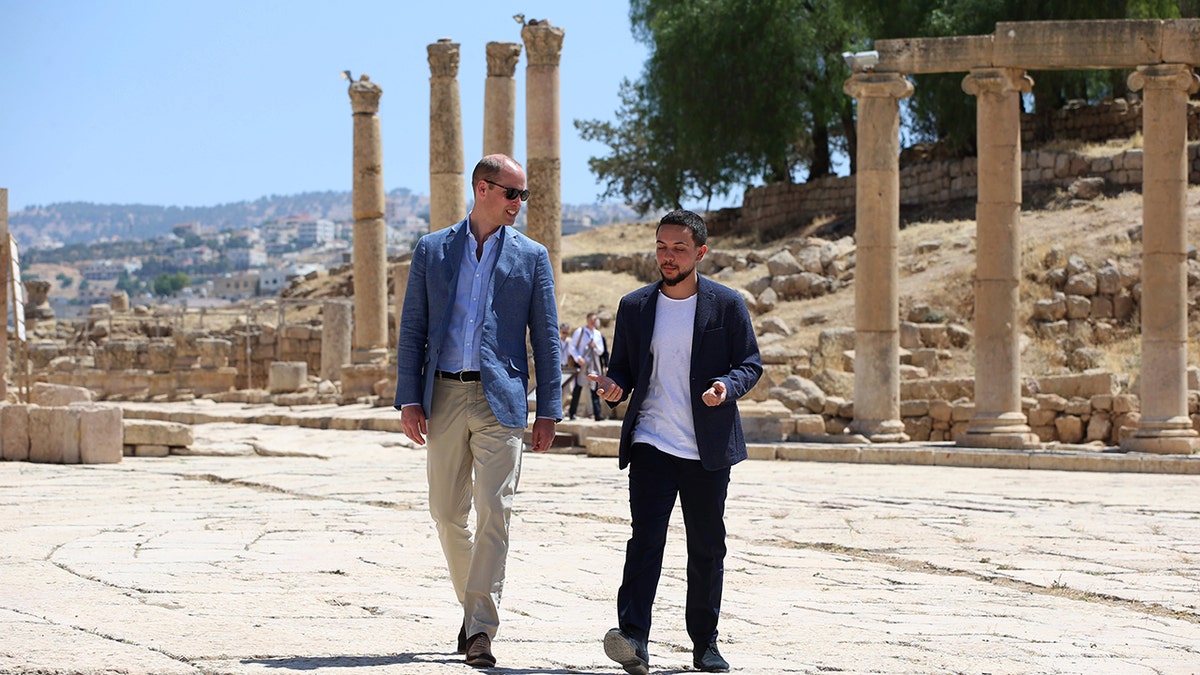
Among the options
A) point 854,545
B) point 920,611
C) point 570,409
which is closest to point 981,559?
point 854,545

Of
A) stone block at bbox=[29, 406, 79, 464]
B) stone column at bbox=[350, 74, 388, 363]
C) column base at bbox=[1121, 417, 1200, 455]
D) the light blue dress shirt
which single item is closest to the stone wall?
stone column at bbox=[350, 74, 388, 363]

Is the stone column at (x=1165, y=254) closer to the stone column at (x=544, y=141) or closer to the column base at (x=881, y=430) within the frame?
the column base at (x=881, y=430)

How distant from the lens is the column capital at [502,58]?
24625 mm

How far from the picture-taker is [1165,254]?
59.2ft

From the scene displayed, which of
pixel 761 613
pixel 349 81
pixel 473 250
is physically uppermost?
pixel 349 81

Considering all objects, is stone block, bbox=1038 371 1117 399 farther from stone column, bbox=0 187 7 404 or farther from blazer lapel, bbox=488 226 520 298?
blazer lapel, bbox=488 226 520 298

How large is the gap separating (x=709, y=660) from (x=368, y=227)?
872 inches

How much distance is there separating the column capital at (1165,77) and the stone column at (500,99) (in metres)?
10.2

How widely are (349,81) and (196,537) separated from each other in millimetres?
19109

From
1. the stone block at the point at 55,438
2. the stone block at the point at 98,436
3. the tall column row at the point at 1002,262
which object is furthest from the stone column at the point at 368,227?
the stone block at the point at 55,438

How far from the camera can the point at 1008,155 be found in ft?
60.8

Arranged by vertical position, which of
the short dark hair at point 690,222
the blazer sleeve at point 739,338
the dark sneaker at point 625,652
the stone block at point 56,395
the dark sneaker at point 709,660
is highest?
the short dark hair at point 690,222

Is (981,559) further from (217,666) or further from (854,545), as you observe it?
(217,666)

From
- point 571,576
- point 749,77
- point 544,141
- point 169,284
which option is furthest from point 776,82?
point 169,284
